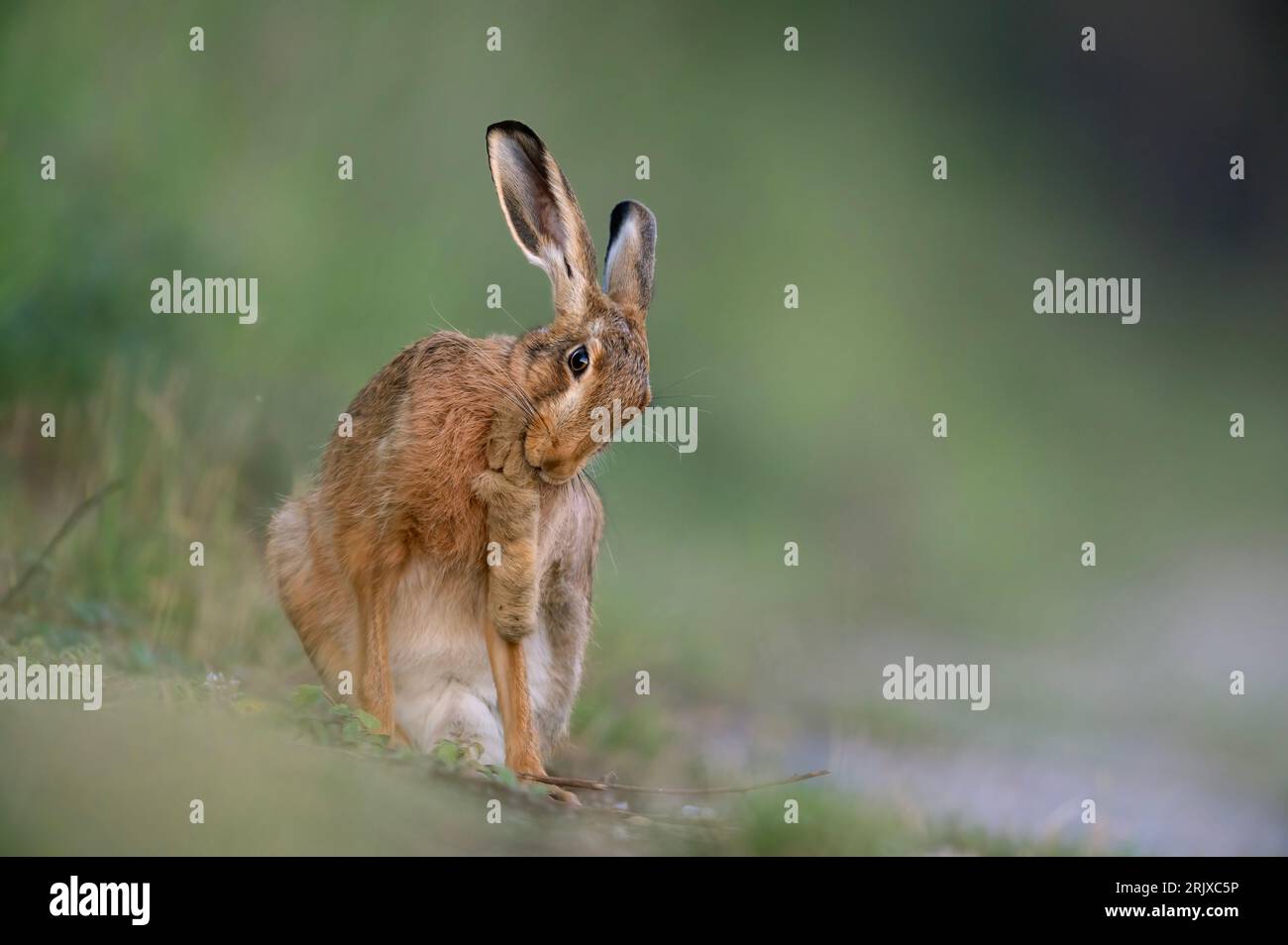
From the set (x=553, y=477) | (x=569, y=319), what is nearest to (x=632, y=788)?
(x=553, y=477)

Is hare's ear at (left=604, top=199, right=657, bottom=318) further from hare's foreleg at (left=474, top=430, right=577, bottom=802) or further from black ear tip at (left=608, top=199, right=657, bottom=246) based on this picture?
hare's foreleg at (left=474, top=430, right=577, bottom=802)

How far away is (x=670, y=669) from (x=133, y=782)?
4.73m

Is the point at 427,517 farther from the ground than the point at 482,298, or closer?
closer

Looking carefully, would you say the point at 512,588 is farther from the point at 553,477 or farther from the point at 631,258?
the point at 631,258

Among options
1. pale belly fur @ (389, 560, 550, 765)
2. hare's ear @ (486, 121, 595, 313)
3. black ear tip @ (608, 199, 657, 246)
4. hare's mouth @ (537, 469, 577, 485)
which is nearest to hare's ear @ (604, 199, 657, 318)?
black ear tip @ (608, 199, 657, 246)

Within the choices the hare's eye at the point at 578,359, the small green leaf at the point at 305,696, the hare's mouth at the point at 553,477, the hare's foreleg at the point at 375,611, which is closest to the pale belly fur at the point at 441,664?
the hare's foreleg at the point at 375,611

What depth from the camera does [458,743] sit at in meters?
6.36

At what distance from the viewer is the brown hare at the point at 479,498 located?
19.9 ft

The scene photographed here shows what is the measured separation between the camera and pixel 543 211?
632cm

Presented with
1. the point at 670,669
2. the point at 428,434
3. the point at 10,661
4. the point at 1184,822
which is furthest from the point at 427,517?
the point at 1184,822

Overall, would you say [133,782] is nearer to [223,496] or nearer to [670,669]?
[223,496]

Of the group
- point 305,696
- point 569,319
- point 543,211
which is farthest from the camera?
point 543,211

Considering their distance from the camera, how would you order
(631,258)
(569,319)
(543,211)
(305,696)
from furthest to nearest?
(631,258) < (543,211) < (569,319) < (305,696)

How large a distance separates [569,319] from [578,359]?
11.2 inches
